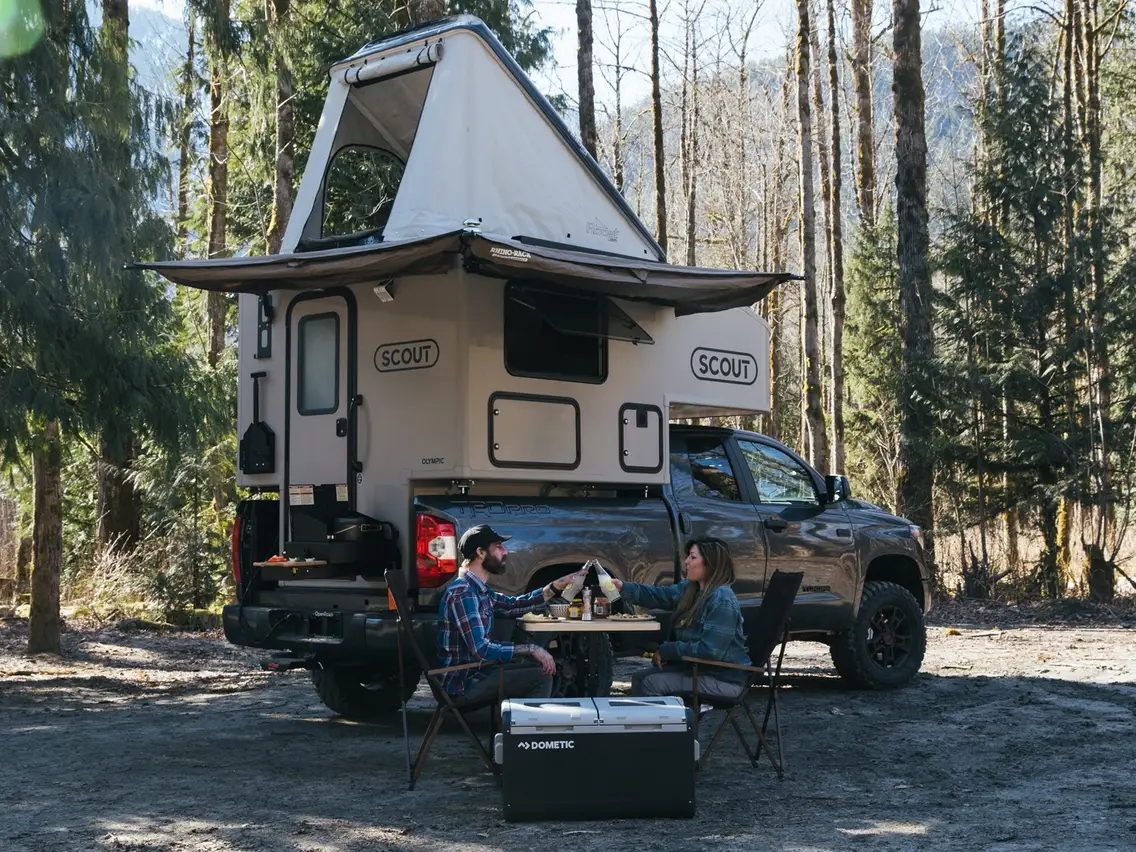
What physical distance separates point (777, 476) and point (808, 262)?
496 inches

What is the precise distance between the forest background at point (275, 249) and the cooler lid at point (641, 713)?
5.80 m

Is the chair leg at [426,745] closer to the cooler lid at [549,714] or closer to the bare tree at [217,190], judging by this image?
the cooler lid at [549,714]

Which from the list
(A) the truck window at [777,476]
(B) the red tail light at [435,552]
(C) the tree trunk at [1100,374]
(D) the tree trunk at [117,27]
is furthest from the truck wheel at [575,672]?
(C) the tree trunk at [1100,374]

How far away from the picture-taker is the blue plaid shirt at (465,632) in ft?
21.7

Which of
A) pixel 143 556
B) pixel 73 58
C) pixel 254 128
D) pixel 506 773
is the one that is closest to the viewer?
pixel 506 773

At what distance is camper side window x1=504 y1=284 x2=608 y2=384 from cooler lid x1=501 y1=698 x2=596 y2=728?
8.61 ft

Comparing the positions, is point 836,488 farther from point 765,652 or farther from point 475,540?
point 475,540

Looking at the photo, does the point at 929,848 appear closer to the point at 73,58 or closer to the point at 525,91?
the point at 525,91

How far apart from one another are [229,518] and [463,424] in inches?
388

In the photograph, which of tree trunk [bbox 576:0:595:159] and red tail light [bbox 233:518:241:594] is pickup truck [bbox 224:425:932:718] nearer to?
red tail light [bbox 233:518:241:594]

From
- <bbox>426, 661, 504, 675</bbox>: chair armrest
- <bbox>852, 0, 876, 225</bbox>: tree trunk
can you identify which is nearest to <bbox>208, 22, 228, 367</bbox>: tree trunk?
<bbox>852, 0, 876, 225</bbox>: tree trunk

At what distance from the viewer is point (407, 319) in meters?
8.04

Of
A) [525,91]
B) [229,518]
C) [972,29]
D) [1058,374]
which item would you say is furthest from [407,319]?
[972,29]

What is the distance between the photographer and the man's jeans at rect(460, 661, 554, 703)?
662 cm
